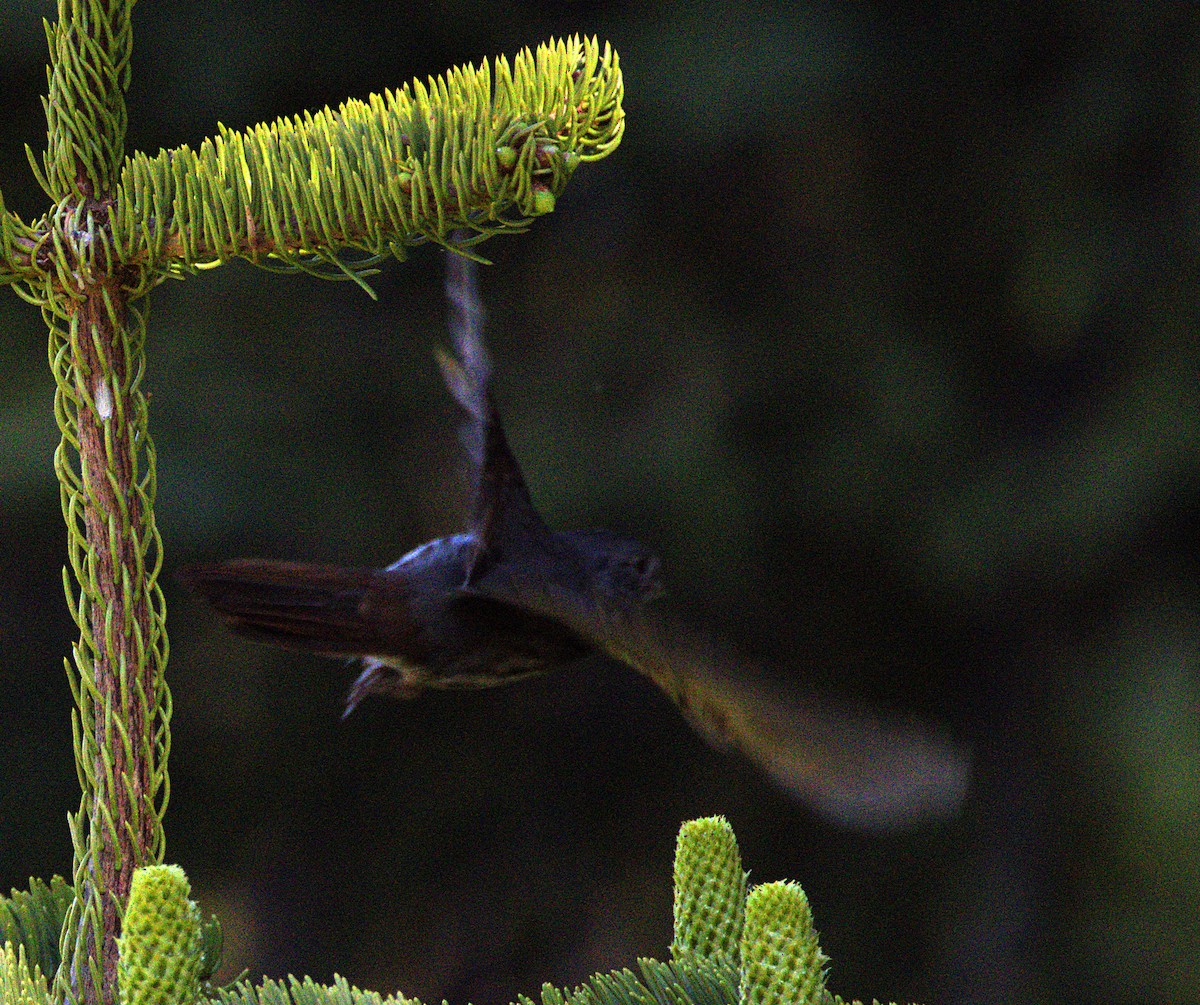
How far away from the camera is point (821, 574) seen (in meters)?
2.07

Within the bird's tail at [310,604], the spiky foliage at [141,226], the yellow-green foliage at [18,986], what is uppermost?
the spiky foliage at [141,226]

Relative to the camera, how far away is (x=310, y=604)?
2.16 ft

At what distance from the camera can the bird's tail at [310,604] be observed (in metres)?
0.63

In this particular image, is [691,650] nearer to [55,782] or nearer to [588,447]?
[588,447]

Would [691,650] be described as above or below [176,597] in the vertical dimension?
above

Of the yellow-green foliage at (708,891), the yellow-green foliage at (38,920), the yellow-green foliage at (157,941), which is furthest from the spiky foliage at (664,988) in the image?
the yellow-green foliage at (38,920)

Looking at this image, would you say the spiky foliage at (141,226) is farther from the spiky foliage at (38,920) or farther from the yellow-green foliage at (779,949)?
the yellow-green foliage at (779,949)

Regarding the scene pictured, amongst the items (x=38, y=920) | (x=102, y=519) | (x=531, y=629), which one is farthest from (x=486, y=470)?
(x=38, y=920)

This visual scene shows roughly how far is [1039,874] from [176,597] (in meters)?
1.23

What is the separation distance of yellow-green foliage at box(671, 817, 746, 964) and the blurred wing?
0.09 meters

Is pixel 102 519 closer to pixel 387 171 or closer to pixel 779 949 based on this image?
pixel 387 171

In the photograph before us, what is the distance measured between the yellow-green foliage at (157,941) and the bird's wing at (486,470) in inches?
8.9

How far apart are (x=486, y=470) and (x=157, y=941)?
282 mm

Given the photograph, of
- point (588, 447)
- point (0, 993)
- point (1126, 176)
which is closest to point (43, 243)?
point (0, 993)
